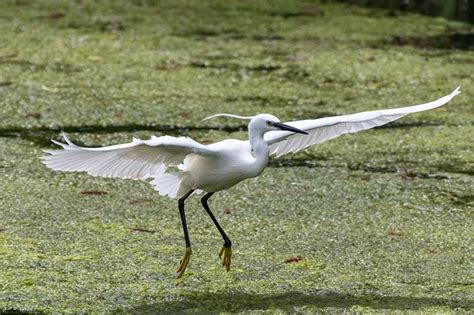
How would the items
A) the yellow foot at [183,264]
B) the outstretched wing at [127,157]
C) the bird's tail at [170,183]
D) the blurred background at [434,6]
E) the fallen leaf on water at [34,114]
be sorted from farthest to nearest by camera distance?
the blurred background at [434,6]
the fallen leaf on water at [34,114]
the bird's tail at [170,183]
the yellow foot at [183,264]
the outstretched wing at [127,157]

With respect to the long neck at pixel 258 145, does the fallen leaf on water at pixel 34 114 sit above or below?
A: below

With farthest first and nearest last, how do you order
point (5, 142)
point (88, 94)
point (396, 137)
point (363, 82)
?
point (363, 82) < point (88, 94) < point (396, 137) < point (5, 142)

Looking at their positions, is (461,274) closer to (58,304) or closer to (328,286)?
(328,286)

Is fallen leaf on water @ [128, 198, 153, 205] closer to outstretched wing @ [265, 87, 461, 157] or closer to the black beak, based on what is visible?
outstretched wing @ [265, 87, 461, 157]

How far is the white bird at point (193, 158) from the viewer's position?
9.96ft

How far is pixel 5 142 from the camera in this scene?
478cm

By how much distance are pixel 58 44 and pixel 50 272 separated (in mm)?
3528

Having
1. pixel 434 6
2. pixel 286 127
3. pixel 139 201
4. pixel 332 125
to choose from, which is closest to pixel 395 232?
pixel 332 125

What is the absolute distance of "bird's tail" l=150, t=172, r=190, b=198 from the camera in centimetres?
345

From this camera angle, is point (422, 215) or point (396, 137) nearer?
point (422, 215)

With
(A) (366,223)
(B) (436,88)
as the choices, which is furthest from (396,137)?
(A) (366,223)

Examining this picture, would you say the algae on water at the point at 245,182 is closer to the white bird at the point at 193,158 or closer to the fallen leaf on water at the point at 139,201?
the fallen leaf on water at the point at 139,201

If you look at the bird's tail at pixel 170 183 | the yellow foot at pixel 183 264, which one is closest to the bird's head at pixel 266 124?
the bird's tail at pixel 170 183

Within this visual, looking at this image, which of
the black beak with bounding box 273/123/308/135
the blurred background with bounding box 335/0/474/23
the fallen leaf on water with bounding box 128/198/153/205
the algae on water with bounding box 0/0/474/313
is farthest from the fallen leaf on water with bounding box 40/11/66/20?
the black beak with bounding box 273/123/308/135
